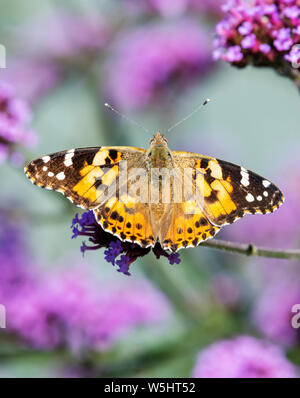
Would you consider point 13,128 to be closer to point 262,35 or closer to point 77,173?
point 77,173

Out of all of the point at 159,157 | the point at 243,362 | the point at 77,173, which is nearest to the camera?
the point at 77,173

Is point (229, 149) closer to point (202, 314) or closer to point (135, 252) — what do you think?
point (202, 314)

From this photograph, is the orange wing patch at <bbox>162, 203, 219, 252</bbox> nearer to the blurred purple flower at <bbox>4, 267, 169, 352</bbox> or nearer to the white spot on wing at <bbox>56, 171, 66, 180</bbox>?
the white spot on wing at <bbox>56, 171, 66, 180</bbox>

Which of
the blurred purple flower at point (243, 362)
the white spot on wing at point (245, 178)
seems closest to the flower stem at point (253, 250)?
the white spot on wing at point (245, 178)

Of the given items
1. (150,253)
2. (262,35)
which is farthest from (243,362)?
(262,35)

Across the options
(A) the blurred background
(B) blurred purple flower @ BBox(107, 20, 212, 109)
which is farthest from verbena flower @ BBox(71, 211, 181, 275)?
(B) blurred purple flower @ BBox(107, 20, 212, 109)
